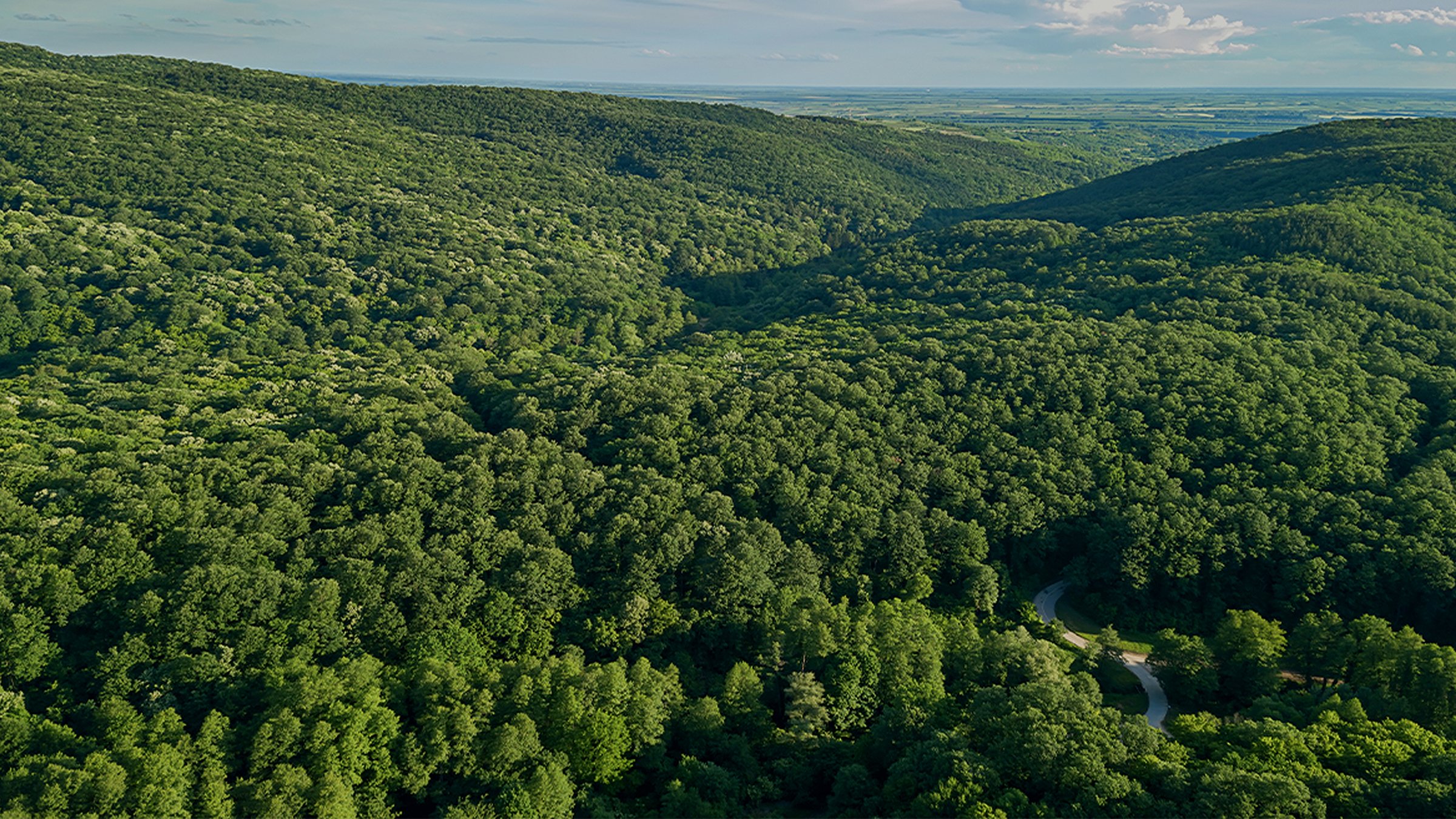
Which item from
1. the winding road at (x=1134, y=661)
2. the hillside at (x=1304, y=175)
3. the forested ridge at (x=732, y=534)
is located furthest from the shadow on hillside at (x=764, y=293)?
the winding road at (x=1134, y=661)

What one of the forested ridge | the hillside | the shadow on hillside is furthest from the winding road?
the hillside

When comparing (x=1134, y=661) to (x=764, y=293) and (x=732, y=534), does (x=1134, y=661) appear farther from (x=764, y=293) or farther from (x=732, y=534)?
(x=764, y=293)

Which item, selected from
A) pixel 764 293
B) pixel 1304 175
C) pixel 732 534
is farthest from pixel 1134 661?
pixel 1304 175

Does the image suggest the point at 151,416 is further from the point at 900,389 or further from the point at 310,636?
the point at 900,389

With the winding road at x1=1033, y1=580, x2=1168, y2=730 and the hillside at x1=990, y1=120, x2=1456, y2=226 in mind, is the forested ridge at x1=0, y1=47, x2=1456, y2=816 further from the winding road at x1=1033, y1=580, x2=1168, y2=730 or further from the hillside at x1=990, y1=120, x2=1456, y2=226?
the hillside at x1=990, y1=120, x2=1456, y2=226

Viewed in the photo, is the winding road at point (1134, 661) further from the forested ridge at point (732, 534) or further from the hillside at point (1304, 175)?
the hillside at point (1304, 175)

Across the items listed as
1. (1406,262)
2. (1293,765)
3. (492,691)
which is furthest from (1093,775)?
(1406,262)
